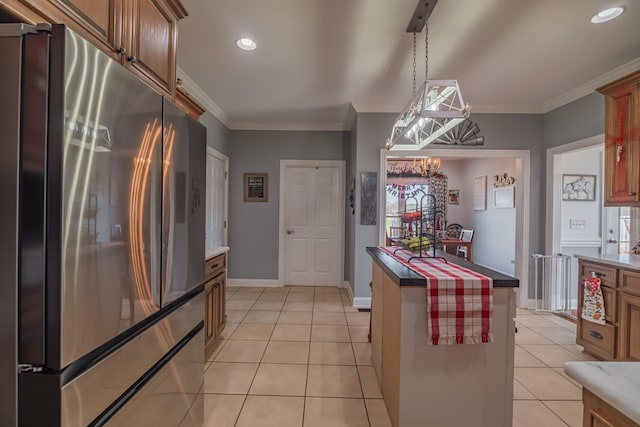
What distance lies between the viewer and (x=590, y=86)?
313 cm

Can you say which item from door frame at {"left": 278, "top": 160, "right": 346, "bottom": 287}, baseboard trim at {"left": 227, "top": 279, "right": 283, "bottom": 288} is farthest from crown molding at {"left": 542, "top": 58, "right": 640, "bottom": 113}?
baseboard trim at {"left": 227, "top": 279, "right": 283, "bottom": 288}

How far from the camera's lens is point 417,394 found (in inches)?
60.1

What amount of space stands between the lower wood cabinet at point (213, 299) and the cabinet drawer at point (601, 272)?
10.4 ft

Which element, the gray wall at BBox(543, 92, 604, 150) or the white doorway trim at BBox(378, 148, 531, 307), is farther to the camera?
the white doorway trim at BBox(378, 148, 531, 307)

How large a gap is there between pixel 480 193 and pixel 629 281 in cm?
403

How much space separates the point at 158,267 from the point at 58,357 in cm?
44

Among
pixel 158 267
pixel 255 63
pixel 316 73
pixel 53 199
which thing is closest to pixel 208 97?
pixel 255 63

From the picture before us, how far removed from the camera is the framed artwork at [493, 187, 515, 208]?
16.4 feet

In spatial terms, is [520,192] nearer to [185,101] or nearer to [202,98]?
[185,101]

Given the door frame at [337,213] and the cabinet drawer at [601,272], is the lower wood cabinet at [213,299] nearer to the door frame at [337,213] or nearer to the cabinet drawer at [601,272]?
the door frame at [337,213]

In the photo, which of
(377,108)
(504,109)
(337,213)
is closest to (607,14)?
(504,109)

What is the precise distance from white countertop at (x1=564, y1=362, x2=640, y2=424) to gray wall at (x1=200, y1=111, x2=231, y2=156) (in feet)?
12.3

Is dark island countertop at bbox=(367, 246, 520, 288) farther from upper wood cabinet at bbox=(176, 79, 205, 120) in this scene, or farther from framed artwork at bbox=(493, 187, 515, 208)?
framed artwork at bbox=(493, 187, 515, 208)

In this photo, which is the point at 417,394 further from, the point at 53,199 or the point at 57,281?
the point at 53,199
